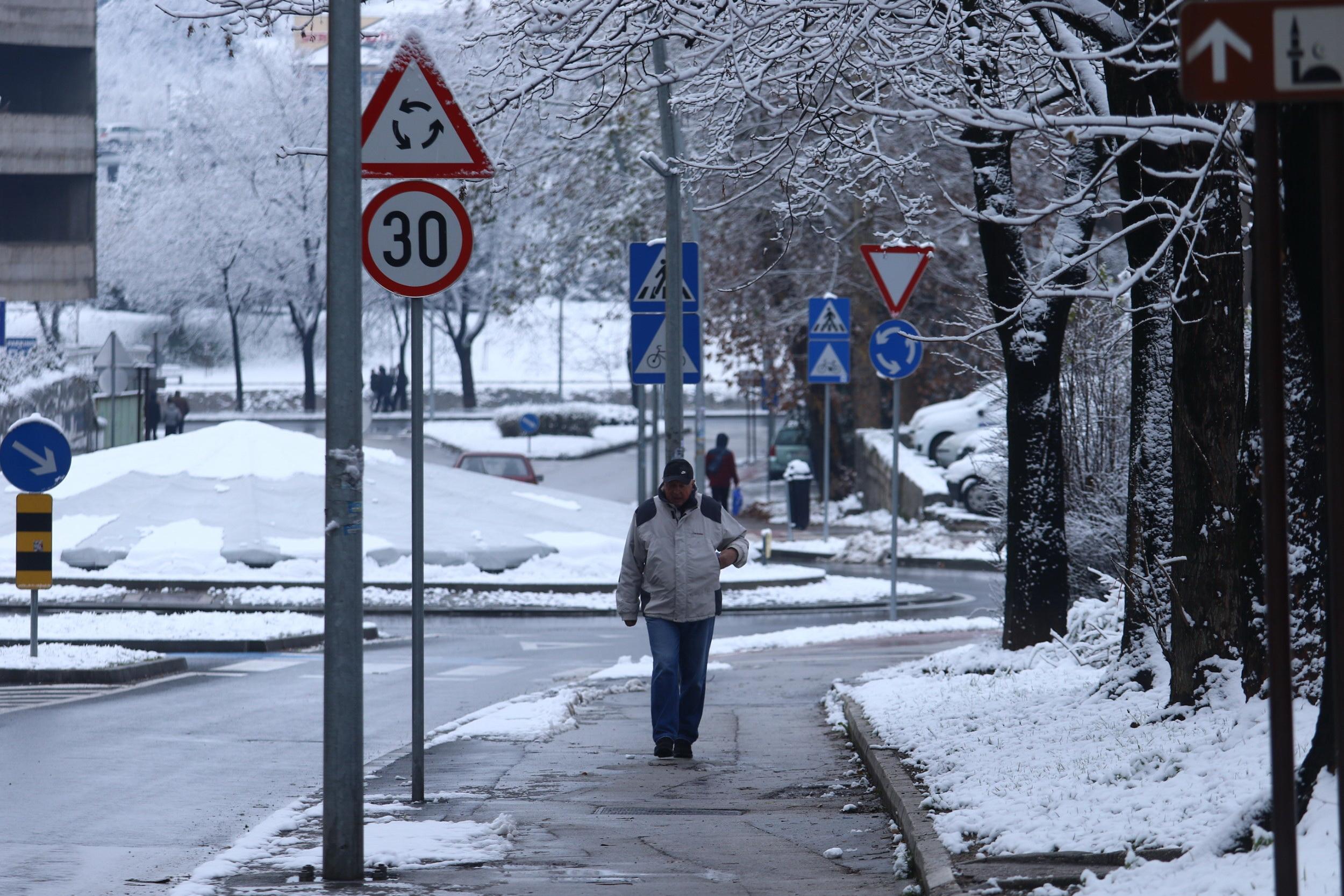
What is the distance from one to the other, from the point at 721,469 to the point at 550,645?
1398 cm

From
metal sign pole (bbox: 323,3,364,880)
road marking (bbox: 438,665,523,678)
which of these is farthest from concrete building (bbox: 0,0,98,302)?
metal sign pole (bbox: 323,3,364,880)

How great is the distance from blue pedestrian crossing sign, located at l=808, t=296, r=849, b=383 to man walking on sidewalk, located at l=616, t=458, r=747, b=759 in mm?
13864

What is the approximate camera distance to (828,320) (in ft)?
80.7

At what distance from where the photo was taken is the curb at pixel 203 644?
17.8 m

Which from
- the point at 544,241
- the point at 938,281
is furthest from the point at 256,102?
the point at 938,281

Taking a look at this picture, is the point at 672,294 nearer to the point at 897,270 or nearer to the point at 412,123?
the point at 897,270

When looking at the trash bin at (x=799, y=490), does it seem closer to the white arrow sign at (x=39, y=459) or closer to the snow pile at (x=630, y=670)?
the snow pile at (x=630, y=670)

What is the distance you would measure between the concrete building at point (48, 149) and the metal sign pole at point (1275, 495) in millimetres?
56806

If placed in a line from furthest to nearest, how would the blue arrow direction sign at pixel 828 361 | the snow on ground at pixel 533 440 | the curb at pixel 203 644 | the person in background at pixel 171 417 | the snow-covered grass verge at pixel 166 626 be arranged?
the snow on ground at pixel 533 440, the person in background at pixel 171 417, the blue arrow direction sign at pixel 828 361, the snow-covered grass verge at pixel 166 626, the curb at pixel 203 644

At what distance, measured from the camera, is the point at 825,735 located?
37.9 feet

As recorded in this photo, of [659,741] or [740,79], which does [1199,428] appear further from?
[659,741]

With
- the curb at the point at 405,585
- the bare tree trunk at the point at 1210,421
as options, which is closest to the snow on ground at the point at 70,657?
the curb at the point at 405,585

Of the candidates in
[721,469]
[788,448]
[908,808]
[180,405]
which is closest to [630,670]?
[908,808]

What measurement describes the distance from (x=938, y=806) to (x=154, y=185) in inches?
2949
